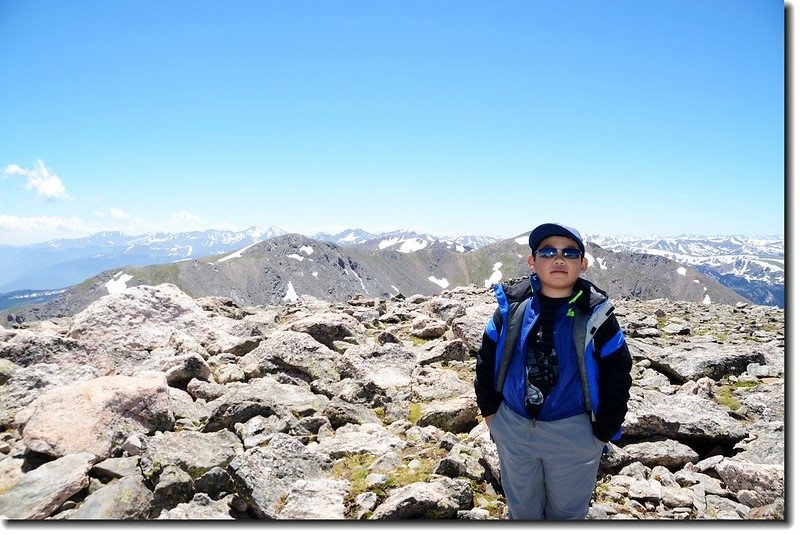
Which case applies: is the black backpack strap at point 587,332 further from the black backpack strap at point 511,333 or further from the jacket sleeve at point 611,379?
the black backpack strap at point 511,333

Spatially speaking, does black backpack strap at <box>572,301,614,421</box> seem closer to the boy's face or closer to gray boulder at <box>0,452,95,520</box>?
the boy's face

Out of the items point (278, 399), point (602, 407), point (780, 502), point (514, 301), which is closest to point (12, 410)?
point (278, 399)

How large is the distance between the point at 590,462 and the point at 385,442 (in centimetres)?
429

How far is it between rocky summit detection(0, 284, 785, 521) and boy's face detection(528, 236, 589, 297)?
3.35m

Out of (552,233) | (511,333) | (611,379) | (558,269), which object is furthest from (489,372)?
(552,233)

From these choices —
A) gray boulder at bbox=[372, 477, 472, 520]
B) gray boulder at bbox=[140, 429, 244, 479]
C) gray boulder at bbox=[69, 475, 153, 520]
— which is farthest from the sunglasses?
gray boulder at bbox=[69, 475, 153, 520]

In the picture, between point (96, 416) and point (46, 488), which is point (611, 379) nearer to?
point (46, 488)

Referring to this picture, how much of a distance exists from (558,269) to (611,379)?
4.40 feet

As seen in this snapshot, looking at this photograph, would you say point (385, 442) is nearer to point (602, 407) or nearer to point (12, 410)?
point (602, 407)

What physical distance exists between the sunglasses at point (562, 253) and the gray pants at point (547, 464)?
1819mm

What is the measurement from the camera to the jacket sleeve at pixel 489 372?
557 centimetres

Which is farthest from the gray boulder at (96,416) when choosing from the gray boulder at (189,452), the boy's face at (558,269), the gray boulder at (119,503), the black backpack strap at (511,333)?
the boy's face at (558,269)

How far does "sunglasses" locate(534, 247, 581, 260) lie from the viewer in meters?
5.30

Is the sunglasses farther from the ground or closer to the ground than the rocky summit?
farther from the ground
